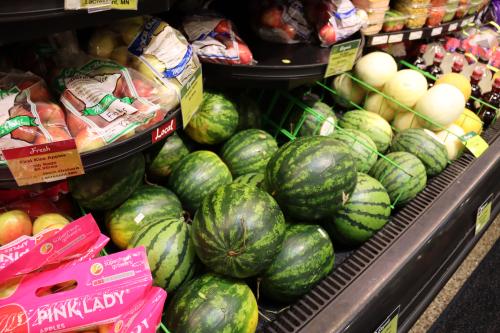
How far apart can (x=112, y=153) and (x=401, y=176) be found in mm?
983

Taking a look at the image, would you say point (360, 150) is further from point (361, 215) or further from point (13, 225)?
point (13, 225)

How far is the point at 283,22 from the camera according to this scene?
4.90ft

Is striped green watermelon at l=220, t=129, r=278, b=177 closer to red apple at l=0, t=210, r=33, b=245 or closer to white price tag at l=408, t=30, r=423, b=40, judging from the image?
red apple at l=0, t=210, r=33, b=245

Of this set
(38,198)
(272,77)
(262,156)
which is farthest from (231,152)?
(38,198)

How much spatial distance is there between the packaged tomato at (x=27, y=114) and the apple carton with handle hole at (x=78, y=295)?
0.27 meters

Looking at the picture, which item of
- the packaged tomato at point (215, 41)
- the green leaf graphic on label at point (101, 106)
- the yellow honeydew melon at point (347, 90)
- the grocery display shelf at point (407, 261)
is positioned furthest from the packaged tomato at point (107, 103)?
the yellow honeydew melon at point (347, 90)

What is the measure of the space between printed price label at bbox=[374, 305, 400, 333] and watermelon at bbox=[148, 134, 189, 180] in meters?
0.80

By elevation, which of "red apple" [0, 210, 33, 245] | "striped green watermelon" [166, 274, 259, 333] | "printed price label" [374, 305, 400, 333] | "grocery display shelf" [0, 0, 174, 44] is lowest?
"printed price label" [374, 305, 400, 333]

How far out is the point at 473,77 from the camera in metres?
2.04

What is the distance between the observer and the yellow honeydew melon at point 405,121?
1.82 meters

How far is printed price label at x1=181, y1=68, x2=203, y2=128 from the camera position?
1.04m

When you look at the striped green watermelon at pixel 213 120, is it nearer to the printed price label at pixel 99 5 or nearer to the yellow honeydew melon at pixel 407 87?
the printed price label at pixel 99 5

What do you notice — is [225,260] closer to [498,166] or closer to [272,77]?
[272,77]

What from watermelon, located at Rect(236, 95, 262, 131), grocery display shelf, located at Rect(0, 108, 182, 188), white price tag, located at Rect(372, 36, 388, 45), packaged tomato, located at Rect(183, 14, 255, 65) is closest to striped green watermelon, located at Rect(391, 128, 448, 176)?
white price tag, located at Rect(372, 36, 388, 45)
